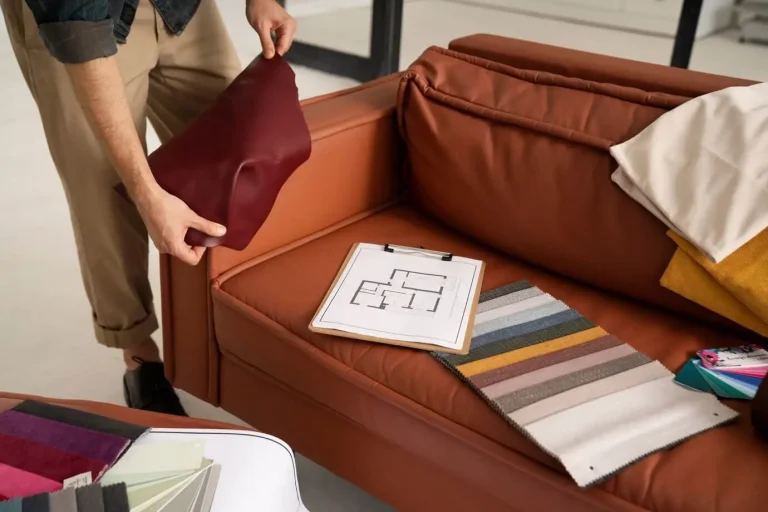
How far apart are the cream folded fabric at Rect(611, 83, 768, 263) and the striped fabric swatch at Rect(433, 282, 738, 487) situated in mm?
216

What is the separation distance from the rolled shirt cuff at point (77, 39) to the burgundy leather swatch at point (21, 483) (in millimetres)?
542

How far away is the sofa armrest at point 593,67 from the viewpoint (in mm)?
1258

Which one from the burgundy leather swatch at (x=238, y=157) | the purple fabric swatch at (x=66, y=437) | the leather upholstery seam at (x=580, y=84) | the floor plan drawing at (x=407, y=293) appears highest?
the leather upholstery seam at (x=580, y=84)

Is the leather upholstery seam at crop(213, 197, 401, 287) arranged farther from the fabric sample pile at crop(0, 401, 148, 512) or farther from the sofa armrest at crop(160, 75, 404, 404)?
the fabric sample pile at crop(0, 401, 148, 512)

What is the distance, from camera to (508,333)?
3.68ft

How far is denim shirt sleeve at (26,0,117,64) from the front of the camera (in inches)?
38.8

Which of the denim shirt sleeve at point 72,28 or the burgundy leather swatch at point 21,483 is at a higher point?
the denim shirt sleeve at point 72,28

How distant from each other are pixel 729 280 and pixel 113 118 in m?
0.93

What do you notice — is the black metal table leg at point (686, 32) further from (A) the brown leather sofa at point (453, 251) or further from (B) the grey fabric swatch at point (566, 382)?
(B) the grey fabric swatch at point (566, 382)

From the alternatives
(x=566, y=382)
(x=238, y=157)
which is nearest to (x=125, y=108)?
(x=238, y=157)

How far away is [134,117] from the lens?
131cm

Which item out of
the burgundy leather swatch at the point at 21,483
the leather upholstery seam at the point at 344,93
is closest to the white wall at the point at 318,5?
the leather upholstery seam at the point at 344,93

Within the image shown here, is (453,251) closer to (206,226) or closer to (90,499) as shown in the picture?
(206,226)

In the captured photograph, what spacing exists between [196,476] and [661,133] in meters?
0.87
